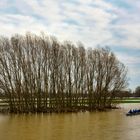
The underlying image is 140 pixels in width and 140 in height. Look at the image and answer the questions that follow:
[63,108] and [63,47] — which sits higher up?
[63,47]

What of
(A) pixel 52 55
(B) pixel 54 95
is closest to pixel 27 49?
(A) pixel 52 55

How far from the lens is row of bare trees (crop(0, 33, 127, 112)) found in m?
60.6

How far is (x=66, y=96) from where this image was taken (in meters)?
64.0

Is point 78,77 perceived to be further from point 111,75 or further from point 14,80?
point 14,80

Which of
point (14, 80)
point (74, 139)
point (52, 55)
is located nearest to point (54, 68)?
point (52, 55)

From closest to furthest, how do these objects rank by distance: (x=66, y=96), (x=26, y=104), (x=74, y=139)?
(x=74, y=139)
(x=26, y=104)
(x=66, y=96)

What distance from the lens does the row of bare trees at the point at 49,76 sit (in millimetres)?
60625

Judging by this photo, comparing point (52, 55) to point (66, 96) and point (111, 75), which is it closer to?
point (66, 96)

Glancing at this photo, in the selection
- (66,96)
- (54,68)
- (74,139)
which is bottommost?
(74,139)

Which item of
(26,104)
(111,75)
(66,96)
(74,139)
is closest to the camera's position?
(74,139)

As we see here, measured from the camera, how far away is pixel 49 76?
209ft

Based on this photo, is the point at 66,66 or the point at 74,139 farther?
the point at 66,66

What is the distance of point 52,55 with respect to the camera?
207 feet

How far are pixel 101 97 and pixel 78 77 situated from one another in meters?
5.51
